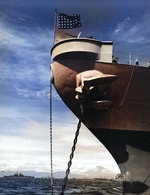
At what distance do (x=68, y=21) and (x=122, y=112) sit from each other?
5.02 m

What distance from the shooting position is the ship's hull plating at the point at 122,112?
9.21 m

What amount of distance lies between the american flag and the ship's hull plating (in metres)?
1.77

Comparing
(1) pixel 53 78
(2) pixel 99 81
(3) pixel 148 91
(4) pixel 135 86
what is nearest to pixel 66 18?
(1) pixel 53 78

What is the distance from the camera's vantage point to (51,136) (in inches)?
400

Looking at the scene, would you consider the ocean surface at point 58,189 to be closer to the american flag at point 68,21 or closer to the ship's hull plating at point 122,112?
the ship's hull plating at point 122,112

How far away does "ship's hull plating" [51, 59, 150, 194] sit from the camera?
363 inches

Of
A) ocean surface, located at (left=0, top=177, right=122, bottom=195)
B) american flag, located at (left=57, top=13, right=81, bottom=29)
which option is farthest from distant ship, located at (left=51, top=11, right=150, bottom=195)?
ocean surface, located at (left=0, top=177, right=122, bottom=195)

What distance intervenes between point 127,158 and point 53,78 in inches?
210

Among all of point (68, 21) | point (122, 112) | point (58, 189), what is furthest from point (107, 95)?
point (58, 189)

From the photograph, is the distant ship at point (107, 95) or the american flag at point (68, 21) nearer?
the distant ship at point (107, 95)

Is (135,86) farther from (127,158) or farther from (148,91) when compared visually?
(127,158)

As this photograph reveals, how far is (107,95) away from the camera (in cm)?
926

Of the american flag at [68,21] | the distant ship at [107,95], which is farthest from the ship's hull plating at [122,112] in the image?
the american flag at [68,21]

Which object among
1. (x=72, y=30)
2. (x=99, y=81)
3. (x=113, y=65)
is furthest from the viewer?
(x=72, y=30)
